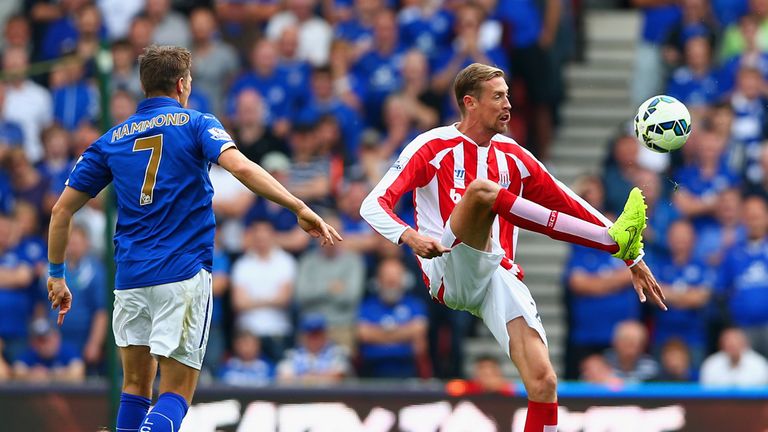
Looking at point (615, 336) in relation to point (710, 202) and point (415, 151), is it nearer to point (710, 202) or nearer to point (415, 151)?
point (710, 202)

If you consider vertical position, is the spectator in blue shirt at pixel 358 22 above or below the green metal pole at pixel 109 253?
above

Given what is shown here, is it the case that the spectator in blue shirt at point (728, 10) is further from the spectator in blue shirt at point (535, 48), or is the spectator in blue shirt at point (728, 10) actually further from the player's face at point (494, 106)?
the player's face at point (494, 106)

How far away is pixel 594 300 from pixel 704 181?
4.75ft

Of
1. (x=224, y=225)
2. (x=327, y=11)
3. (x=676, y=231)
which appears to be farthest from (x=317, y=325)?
(x=327, y=11)

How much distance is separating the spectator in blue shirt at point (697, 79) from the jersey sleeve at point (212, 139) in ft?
23.1

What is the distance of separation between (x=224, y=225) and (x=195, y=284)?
637 cm

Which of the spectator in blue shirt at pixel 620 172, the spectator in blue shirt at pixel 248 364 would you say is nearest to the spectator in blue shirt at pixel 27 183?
the spectator in blue shirt at pixel 248 364

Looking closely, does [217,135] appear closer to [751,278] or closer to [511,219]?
[511,219]

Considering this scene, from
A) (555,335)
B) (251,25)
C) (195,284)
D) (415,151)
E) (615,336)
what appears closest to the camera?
(195,284)

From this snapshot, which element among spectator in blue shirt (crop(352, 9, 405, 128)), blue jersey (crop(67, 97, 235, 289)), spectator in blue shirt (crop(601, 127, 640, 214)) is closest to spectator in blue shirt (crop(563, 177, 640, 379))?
spectator in blue shirt (crop(601, 127, 640, 214))

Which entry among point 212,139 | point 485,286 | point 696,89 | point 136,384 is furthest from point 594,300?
point 212,139

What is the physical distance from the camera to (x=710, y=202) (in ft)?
43.0

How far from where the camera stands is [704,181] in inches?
519

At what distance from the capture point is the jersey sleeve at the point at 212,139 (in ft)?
25.4
